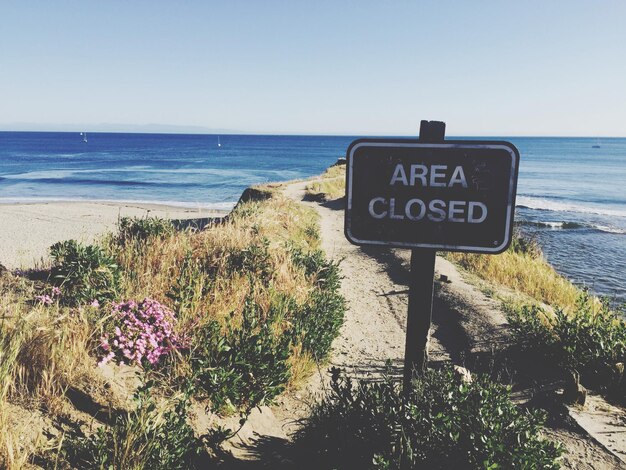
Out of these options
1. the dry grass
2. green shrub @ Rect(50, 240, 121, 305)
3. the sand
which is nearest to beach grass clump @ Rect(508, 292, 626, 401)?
the sand

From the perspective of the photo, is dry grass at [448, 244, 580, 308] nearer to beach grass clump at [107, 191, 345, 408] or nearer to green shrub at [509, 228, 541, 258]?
green shrub at [509, 228, 541, 258]

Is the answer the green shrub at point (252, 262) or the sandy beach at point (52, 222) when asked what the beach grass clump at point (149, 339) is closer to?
the green shrub at point (252, 262)

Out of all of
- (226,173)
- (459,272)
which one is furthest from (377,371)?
(226,173)

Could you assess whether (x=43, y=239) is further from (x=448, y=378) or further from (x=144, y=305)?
(x=448, y=378)

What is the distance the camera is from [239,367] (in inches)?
164

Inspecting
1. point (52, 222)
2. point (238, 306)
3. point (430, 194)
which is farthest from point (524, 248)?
point (52, 222)

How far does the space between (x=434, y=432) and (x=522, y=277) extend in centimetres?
865

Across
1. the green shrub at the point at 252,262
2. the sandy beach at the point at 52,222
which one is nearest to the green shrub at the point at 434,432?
the green shrub at the point at 252,262

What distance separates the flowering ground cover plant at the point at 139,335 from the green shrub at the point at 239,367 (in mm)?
302

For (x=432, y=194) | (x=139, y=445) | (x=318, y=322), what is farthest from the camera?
(x=318, y=322)

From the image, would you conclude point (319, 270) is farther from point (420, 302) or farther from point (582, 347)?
point (420, 302)

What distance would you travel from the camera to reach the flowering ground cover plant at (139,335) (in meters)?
4.04

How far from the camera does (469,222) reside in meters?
2.67

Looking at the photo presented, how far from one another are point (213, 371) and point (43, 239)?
18.8 meters
